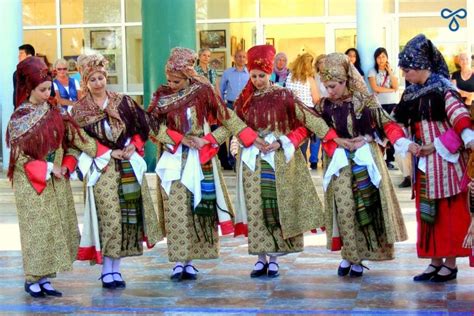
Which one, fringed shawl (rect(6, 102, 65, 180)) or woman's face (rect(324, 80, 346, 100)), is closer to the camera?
fringed shawl (rect(6, 102, 65, 180))

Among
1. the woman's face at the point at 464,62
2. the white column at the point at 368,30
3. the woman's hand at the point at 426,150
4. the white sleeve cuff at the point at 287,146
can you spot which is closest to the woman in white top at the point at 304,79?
the woman's face at the point at 464,62

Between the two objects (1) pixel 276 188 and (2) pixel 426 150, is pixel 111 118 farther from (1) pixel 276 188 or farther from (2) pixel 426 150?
(2) pixel 426 150

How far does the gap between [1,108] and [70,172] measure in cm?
928

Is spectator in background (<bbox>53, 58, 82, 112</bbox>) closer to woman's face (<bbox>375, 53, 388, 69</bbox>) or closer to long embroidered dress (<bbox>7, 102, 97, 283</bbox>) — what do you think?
woman's face (<bbox>375, 53, 388, 69</bbox>)

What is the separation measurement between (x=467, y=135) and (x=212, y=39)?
12.1m

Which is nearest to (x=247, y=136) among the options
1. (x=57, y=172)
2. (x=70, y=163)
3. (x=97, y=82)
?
(x=97, y=82)

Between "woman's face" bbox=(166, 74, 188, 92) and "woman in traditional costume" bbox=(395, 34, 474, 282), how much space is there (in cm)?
164

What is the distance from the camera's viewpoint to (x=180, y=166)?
8.02 metres

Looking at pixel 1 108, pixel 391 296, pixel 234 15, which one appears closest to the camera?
pixel 391 296

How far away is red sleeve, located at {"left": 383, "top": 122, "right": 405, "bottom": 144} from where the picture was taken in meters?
7.72

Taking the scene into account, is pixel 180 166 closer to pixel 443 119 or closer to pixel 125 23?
pixel 443 119

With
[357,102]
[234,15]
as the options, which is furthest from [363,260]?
[234,15]

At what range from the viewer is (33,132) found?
24.1 feet

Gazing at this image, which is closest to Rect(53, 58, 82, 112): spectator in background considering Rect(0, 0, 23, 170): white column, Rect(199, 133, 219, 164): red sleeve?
Rect(0, 0, 23, 170): white column
